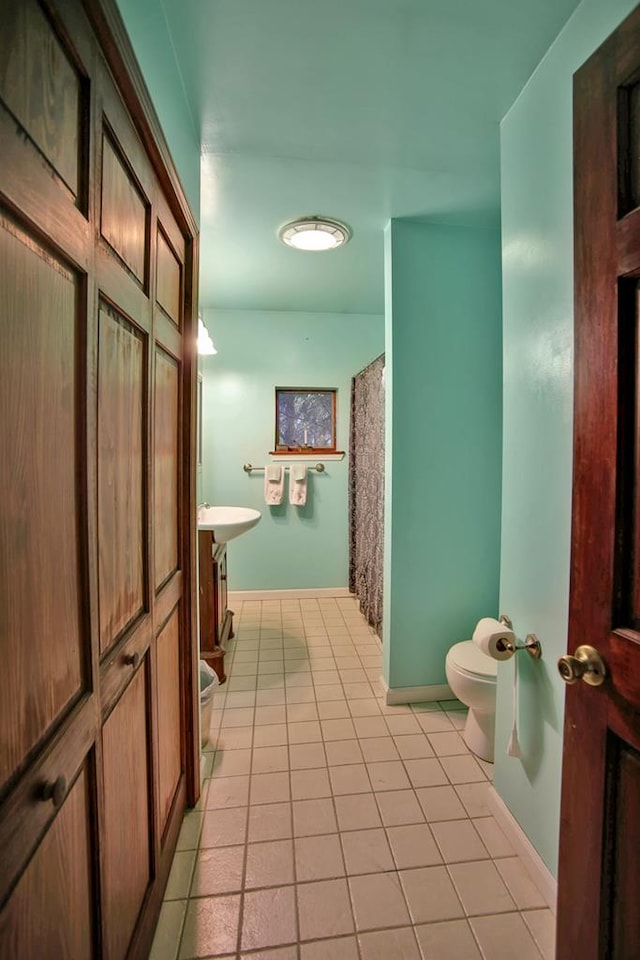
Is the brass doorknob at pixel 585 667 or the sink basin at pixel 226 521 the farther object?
the sink basin at pixel 226 521

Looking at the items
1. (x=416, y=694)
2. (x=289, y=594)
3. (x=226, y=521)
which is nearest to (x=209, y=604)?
(x=226, y=521)

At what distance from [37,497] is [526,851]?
1.66 m

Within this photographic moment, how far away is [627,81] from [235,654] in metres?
2.81

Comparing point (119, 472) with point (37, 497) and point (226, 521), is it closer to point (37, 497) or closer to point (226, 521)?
point (37, 497)

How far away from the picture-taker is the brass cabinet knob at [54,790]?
559mm

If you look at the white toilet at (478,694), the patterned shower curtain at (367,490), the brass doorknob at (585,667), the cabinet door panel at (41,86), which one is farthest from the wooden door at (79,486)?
the patterned shower curtain at (367,490)

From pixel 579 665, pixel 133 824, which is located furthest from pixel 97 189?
pixel 133 824

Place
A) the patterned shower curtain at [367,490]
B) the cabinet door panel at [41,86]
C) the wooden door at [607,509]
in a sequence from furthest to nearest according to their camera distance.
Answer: the patterned shower curtain at [367,490] → the wooden door at [607,509] → the cabinet door panel at [41,86]

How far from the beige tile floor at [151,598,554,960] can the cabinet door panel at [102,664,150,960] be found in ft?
0.87

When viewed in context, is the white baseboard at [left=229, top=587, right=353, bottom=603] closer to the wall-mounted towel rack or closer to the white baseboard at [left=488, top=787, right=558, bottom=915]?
the wall-mounted towel rack

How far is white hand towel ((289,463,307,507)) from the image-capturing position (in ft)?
11.1

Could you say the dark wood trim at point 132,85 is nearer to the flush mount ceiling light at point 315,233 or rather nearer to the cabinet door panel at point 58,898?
the flush mount ceiling light at point 315,233

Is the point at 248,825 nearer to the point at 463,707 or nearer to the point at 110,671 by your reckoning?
the point at 110,671

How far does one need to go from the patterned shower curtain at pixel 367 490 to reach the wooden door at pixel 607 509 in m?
1.82
